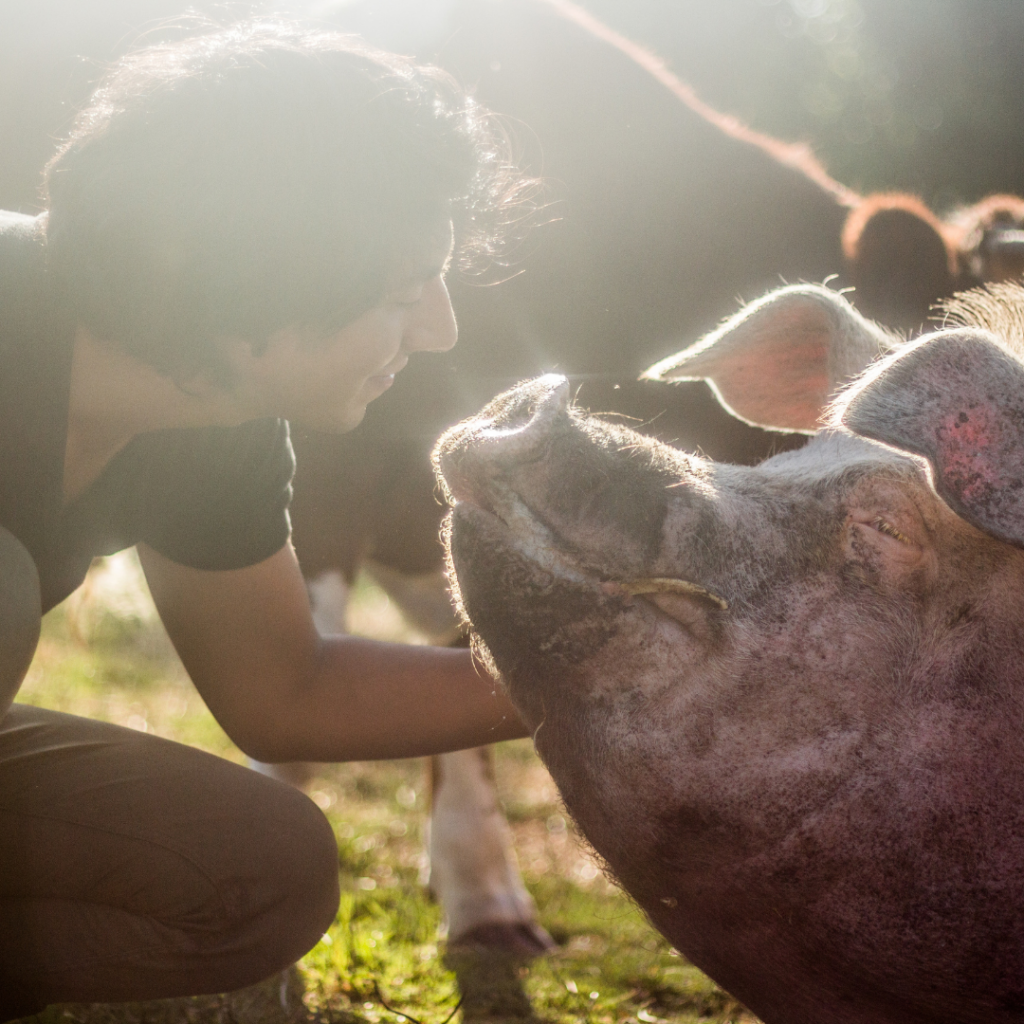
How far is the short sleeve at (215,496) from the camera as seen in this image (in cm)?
238

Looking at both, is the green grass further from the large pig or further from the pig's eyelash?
the pig's eyelash

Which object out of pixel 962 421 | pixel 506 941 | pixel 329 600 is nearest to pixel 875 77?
pixel 329 600

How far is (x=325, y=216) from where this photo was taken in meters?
2.11

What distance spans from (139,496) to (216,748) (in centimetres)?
271

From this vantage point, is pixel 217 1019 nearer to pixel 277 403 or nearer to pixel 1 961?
pixel 1 961

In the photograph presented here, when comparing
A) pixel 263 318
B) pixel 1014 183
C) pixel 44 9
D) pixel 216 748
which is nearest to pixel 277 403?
pixel 263 318

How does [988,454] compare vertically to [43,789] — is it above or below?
above

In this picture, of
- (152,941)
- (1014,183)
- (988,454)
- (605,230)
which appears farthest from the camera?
(1014,183)

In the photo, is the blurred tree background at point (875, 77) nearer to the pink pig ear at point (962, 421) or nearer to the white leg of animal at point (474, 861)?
the white leg of animal at point (474, 861)

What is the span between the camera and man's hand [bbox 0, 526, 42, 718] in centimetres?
198

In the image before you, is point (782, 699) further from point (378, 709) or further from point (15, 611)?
point (15, 611)

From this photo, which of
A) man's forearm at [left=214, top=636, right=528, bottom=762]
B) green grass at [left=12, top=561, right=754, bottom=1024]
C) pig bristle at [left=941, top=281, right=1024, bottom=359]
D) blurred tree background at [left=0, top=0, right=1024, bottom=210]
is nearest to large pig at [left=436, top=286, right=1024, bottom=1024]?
green grass at [left=12, top=561, right=754, bottom=1024]

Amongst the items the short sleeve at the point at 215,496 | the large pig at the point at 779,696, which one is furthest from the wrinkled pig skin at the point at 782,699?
the short sleeve at the point at 215,496

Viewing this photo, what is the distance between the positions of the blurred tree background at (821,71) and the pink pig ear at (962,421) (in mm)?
2516
